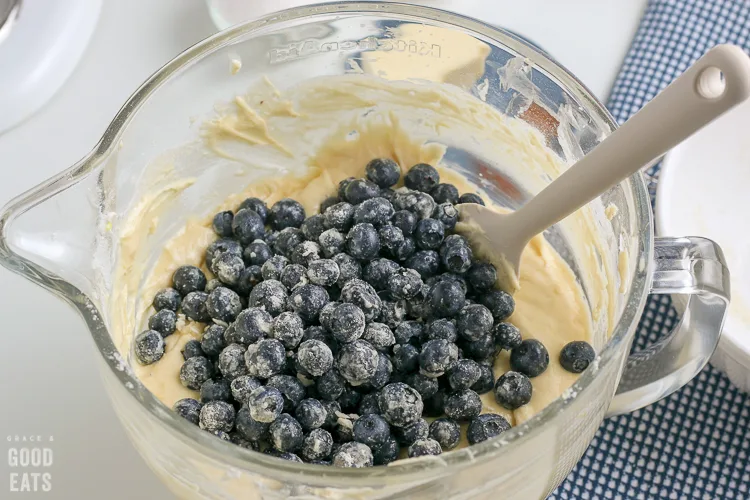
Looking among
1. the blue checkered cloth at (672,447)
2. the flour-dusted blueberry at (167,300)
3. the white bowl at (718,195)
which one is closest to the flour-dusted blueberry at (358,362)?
the flour-dusted blueberry at (167,300)

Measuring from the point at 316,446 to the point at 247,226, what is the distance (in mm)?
398

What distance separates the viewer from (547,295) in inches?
45.3

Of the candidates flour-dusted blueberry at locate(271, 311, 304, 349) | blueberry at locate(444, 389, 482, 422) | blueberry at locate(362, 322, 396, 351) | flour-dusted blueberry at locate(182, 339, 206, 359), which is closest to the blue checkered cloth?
blueberry at locate(444, 389, 482, 422)

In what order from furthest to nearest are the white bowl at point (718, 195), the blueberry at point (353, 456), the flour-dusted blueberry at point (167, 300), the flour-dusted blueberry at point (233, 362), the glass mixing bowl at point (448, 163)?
the white bowl at point (718, 195) → the flour-dusted blueberry at point (167, 300) → the flour-dusted blueberry at point (233, 362) → the blueberry at point (353, 456) → the glass mixing bowl at point (448, 163)

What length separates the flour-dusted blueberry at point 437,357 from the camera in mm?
1002

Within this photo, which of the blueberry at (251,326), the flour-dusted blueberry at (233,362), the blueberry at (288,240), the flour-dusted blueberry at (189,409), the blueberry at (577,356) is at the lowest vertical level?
the flour-dusted blueberry at (189,409)

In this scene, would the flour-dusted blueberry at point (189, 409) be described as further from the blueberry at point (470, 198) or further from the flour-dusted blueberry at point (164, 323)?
the blueberry at point (470, 198)

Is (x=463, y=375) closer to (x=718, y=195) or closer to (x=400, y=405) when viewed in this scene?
(x=400, y=405)

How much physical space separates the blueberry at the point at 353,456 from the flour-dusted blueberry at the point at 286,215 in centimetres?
42

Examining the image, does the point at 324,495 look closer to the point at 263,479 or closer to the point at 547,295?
the point at 263,479

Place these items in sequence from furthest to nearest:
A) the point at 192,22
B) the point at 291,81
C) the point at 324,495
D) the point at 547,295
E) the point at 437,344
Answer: the point at 192,22 < the point at 291,81 < the point at 547,295 < the point at 437,344 < the point at 324,495

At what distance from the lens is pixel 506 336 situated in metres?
1.07

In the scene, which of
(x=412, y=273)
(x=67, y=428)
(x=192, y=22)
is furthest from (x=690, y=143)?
(x=67, y=428)

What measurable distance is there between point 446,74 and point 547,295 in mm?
398
